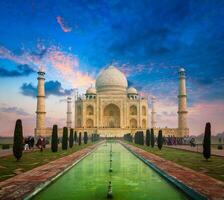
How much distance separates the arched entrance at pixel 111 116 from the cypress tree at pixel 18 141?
36.4 meters

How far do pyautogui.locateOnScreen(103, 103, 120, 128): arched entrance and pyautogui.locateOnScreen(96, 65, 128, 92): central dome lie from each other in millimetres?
2843

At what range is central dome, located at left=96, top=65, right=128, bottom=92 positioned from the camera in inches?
1951

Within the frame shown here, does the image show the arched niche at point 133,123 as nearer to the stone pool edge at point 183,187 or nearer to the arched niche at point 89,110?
the arched niche at point 89,110

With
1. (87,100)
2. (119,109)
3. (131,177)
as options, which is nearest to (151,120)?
(119,109)

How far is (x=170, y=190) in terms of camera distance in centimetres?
590

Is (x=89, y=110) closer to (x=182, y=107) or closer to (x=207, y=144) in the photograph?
(x=182, y=107)

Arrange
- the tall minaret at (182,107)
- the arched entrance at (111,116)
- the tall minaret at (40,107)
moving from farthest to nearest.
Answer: the arched entrance at (111,116) → the tall minaret at (182,107) → the tall minaret at (40,107)

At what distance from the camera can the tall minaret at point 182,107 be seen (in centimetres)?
3853

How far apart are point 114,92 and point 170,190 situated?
1688 inches

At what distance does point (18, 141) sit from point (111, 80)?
126ft

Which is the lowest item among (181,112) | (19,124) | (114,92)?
(19,124)

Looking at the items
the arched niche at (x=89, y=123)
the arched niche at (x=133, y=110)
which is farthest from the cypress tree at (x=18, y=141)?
the arched niche at (x=133, y=110)

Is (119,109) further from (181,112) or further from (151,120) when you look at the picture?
(181,112)

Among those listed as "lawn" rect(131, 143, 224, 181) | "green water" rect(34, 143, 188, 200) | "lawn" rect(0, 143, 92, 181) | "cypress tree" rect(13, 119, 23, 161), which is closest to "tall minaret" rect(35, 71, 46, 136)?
"cypress tree" rect(13, 119, 23, 161)
